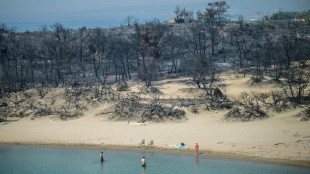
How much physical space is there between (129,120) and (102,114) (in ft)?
9.79

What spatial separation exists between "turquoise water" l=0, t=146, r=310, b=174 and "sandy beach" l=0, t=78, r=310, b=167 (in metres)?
0.70

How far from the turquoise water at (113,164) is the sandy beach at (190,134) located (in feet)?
2.30

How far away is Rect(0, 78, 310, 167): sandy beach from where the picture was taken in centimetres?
2369

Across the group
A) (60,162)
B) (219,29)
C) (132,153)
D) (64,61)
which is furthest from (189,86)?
(219,29)

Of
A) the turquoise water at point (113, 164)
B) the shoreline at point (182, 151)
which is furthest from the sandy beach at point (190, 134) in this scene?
the turquoise water at point (113, 164)

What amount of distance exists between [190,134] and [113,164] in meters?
6.35

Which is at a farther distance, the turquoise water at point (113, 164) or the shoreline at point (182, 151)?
the turquoise water at point (113, 164)

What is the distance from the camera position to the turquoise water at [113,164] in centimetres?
2231

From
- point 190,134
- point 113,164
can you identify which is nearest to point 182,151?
point 190,134

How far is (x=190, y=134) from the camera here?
27.3m

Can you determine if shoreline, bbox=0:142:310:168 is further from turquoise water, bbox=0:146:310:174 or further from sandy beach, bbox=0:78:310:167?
turquoise water, bbox=0:146:310:174

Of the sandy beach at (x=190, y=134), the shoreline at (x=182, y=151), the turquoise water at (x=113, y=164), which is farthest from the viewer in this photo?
the sandy beach at (x=190, y=134)

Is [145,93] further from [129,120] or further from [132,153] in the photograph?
[132,153]

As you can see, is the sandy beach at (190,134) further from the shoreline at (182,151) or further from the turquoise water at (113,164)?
the turquoise water at (113,164)
